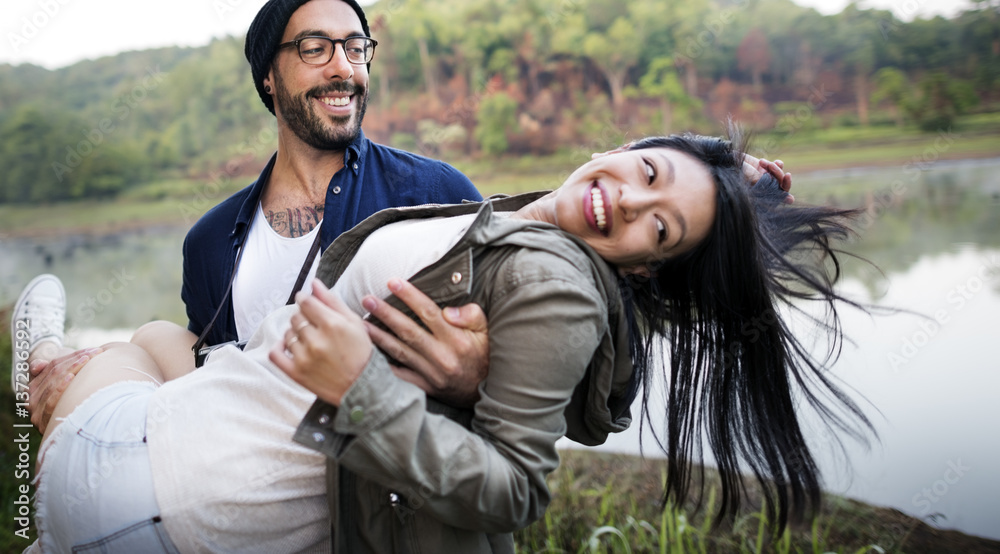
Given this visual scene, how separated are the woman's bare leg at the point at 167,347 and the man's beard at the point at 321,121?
0.86 meters

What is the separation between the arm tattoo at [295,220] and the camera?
2.36 metres

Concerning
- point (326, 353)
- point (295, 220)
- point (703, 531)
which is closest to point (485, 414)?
point (326, 353)

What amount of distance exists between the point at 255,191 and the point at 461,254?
146 cm

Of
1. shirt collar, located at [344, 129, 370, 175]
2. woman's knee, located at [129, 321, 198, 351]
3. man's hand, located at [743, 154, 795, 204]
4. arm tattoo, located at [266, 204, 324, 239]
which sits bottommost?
woman's knee, located at [129, 321, 198, 351]

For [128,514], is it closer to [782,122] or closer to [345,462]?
[345,462]

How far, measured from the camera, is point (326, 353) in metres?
1.10

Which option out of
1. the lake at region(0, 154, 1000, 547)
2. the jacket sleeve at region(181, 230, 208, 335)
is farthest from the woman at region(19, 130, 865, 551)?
the jacket sleeve at region(181, 230, 208, 335)

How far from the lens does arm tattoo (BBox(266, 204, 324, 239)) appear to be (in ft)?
7.75

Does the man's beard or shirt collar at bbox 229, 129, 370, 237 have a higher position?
the man's beard

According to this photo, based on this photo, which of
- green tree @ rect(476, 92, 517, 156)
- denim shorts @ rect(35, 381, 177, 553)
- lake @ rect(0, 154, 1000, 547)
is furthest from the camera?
green tree @ rect(476, 92, 517, 156)

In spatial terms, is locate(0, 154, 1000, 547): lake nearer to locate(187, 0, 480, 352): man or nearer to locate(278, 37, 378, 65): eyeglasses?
locate(187, 0, 480, 352): man

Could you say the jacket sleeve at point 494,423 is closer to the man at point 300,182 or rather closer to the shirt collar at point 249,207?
the man at point 300,182

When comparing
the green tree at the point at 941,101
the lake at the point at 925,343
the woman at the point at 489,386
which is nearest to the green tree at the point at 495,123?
the lake at the point at 925,343

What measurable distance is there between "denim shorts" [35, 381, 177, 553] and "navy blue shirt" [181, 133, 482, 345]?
3.10 ft
